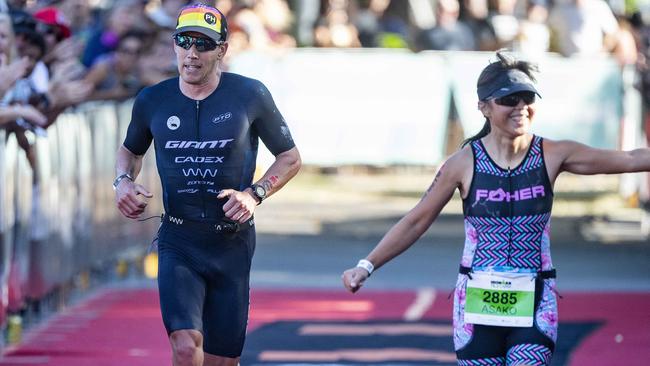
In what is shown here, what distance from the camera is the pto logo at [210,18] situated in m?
8.24

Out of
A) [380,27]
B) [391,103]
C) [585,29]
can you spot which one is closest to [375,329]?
[391,103]

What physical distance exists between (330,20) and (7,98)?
11129 mm

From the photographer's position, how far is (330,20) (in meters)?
22.8

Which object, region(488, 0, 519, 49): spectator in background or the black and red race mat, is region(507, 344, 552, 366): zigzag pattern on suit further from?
region(488, 0, 519, 49): spectator in background

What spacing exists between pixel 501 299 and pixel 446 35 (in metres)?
13.8

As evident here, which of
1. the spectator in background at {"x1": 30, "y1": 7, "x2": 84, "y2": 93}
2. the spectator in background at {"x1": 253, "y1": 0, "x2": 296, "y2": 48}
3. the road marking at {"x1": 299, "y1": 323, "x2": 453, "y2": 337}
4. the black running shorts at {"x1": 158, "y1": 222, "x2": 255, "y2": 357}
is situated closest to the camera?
the black running shorts at {"x1": 158, "y1": 222, "x2": 255, "y2": 357}

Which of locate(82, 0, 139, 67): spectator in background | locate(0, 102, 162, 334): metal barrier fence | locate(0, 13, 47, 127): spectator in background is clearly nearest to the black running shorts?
locate(0, 13, 47, 127): spectator in background

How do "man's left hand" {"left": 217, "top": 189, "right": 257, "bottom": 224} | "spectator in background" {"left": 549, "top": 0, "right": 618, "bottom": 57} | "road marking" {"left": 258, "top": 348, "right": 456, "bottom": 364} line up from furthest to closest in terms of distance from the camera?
"spectator in background" {"left": 549, "top": 0, "right": 618, "bottom": 57} → "road marking" {"left": 258, "top": 348, "right": 456, "bottom": 364} → "man's left hand" {"left": 217, "top": 189, "right": 257, "bottom": 224}

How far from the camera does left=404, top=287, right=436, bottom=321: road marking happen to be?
13492mm

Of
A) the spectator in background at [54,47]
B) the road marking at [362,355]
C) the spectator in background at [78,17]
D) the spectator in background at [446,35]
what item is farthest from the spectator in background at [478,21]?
the road marking at [362,355]

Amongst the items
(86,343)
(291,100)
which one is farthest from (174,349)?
(291,100)

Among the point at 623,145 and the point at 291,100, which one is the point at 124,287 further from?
the point at 623,145

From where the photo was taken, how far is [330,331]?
1257 centimetres

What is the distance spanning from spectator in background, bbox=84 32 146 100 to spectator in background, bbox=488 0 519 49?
6055 millimetres
